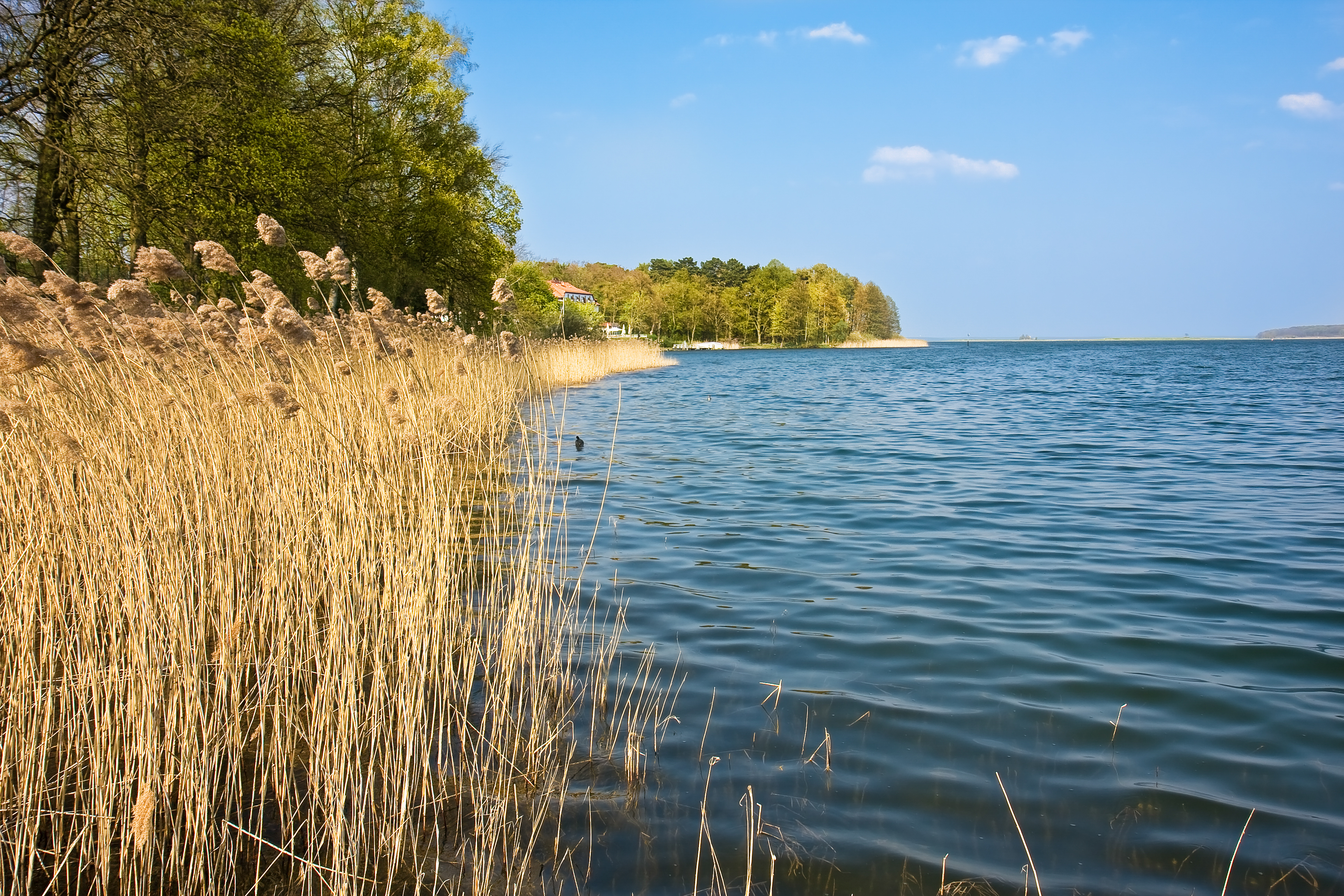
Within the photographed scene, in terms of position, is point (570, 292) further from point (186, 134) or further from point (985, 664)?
point (985, 664)

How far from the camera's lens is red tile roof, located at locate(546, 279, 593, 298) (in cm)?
9750

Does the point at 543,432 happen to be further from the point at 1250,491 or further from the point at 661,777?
the point at 1250,491

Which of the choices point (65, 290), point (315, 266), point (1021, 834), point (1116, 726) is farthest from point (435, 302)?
point (1021, 834)

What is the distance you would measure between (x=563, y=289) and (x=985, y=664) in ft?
332

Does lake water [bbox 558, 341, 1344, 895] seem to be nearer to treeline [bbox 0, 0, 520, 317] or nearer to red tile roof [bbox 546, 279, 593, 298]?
treeline [bbox 0, 0, 520, 317]

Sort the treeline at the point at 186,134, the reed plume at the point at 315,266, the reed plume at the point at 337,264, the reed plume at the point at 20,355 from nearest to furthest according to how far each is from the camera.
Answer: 1. the reed plume at the point at 20,355
2. the reed plume at the point at 337,264
3. the reed plume at the point at 315,266
4. the treeline at the point at 186,134

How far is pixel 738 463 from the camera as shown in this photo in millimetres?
11805

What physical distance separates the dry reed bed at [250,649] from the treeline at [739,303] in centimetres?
7226

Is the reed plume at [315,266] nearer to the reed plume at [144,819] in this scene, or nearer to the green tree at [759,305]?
the reed plume at [144,819]

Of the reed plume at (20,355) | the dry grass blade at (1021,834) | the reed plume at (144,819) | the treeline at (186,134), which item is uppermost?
the treeline at (186,134)

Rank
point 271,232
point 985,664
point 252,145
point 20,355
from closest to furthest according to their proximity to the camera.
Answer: point 20,355 → point 985,664 → point 271,232 → point 252,145

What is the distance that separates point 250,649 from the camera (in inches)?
141

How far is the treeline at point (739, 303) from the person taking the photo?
324 feet

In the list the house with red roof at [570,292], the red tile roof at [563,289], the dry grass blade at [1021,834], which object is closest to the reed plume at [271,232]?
the dry grass blade at [1021,834]
